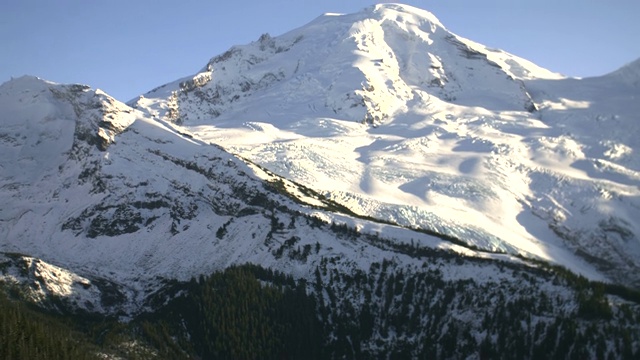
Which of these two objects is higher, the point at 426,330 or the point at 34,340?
the point at 426,330

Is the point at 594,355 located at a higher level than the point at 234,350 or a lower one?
higher

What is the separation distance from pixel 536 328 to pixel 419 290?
3445cm

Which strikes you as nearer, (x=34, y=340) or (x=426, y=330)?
(x=34, y=340)

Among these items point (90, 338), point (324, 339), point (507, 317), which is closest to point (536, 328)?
point (507, 317)

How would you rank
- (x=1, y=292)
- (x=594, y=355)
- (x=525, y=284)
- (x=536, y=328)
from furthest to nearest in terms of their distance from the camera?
(x=1, y=292), (x=525, y=284), (x=536, y=328), (x=594, y=355)

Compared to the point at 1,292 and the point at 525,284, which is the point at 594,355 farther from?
the point at 1,292

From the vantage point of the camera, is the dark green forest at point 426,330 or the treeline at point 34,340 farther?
the treeline at point 34,340

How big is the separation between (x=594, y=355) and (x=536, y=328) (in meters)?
14.9

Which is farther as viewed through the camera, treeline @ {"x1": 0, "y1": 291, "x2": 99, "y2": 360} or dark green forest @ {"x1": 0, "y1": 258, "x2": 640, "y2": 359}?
treeline @ {"x1": 0, "y1": 291, "x2": 99, "y2": 360}

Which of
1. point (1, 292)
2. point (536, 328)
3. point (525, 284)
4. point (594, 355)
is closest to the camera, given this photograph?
point (594, 355)

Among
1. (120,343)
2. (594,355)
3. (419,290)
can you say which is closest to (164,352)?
(120,343)

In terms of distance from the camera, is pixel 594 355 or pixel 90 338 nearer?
pixel 594 355

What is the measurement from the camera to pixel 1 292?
193750 millimetres

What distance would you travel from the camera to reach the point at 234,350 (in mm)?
195250
